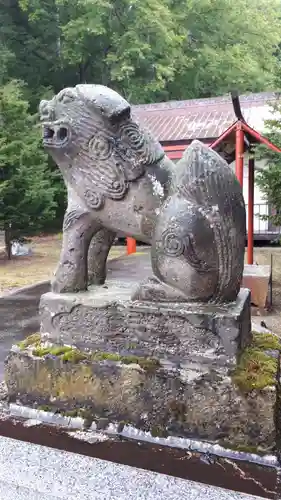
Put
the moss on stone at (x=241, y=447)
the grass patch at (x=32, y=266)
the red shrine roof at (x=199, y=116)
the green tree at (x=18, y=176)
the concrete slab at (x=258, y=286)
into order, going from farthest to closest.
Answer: the red shrine roof at (x=199, y=116)
the green tree at (x=18, y=176)
the grass patch at (x=32, y=266)
the concrete slab at (x=258, y=286)
the moss on stone at (x=241, y=447)

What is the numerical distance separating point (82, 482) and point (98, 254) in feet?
4.29

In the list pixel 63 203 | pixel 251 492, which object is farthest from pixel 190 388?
pixel 63 203

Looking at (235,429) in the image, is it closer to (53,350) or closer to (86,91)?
(53,350)

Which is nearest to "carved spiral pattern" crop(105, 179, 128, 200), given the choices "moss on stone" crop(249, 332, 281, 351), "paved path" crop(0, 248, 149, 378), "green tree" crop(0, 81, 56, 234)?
"moss on stone" crop(249, 332, 281, 351)

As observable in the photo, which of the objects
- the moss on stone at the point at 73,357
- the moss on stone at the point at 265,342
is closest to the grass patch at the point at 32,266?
the moss on stone at the point at 73,357

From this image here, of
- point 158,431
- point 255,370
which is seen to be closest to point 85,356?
point 158,431

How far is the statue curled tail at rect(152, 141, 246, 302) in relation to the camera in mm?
2277

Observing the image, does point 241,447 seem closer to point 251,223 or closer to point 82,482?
point 82,482

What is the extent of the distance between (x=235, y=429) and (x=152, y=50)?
1661 cm

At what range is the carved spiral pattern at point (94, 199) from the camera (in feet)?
8.11

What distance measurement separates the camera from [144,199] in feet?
7.97

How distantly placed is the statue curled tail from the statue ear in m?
0.40

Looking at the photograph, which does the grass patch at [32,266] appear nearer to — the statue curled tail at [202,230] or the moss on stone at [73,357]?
the moss on stone at [73,357]

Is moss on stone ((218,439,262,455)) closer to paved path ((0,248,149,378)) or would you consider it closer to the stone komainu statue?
the stone komainu statue
